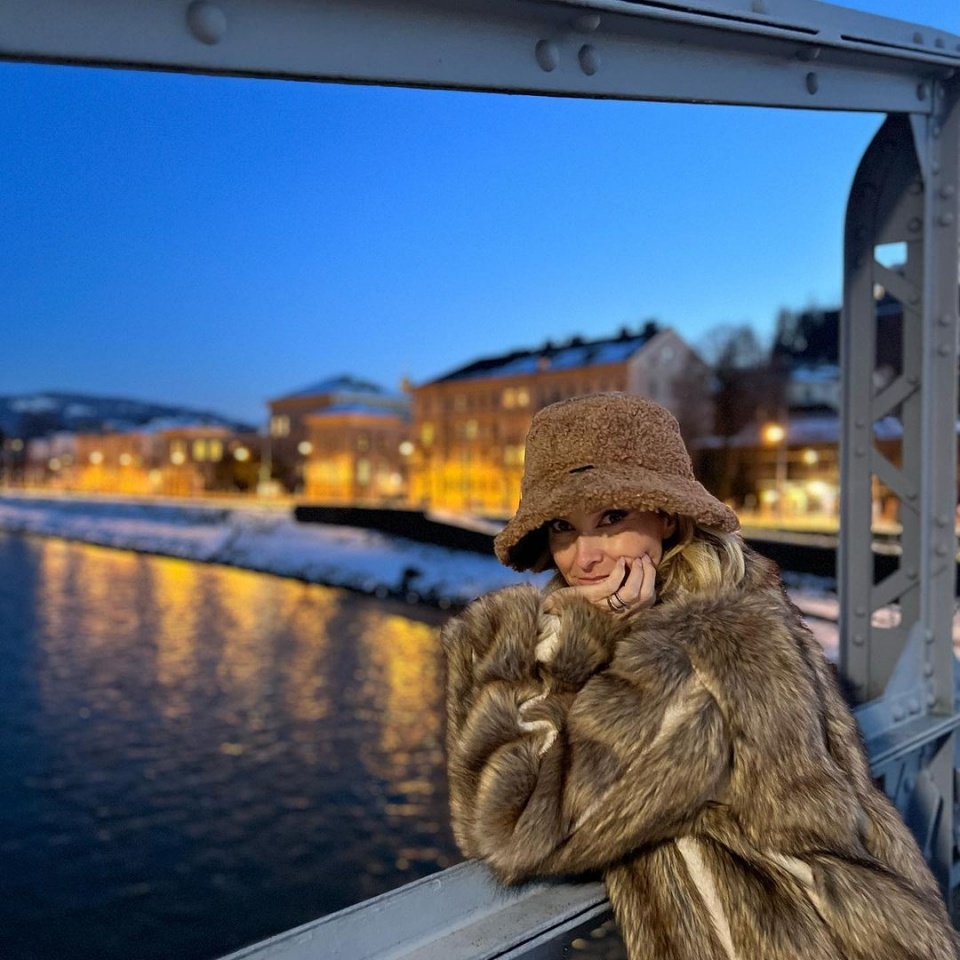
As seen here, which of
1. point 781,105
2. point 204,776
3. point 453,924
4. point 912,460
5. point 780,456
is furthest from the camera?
point 780,456

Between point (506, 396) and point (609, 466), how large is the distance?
49905mm

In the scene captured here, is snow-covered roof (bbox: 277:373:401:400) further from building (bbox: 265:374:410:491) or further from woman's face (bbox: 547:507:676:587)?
woman's face (bbox: 547:507:676:587)

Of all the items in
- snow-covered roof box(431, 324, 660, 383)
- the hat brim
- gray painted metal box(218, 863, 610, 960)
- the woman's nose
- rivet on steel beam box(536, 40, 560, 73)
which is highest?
snow-covered roof box(431, 324, 660, 383)

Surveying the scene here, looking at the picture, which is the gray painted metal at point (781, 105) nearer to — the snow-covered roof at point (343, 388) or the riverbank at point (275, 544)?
the riverbank at point (275, 544)

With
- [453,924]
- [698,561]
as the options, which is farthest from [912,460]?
[453,924]

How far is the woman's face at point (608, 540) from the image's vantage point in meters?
1.81

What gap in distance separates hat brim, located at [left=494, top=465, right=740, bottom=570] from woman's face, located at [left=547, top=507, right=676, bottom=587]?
7 cm

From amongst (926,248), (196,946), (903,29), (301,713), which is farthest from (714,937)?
(301,713)

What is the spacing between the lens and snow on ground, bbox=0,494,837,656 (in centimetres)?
2794

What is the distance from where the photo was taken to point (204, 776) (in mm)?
14414

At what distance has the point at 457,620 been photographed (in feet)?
6.18

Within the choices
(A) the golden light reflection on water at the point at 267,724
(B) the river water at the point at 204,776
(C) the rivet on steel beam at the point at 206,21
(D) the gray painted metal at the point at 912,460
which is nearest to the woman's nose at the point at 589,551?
(C) the rivet on steel beam at the point at 206,21

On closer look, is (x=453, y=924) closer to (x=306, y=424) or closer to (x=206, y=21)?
(x=206, y=21)

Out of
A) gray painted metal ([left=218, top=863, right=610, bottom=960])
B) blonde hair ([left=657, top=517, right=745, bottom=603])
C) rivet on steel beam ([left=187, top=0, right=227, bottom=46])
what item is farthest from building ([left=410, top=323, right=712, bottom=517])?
rivet on steel beam ([left=187, top=0, right=227, bottom=46])
